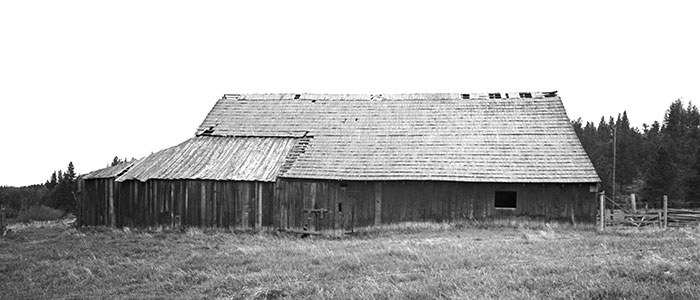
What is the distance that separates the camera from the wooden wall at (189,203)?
25.2 metres

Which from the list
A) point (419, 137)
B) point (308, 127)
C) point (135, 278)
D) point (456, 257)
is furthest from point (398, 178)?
point (135, 278)

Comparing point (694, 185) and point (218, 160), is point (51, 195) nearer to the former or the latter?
point (218, 160)

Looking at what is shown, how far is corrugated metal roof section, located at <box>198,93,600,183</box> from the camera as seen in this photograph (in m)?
24.8

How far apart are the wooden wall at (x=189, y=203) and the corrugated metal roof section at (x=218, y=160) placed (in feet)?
1.27

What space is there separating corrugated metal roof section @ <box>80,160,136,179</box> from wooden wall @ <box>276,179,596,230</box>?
761 centimetres

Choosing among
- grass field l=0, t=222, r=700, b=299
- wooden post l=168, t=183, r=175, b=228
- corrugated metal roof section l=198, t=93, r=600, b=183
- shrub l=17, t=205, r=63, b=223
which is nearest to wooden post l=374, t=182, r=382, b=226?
corrugated metal roof section l=198, t=93, r=600, b=183

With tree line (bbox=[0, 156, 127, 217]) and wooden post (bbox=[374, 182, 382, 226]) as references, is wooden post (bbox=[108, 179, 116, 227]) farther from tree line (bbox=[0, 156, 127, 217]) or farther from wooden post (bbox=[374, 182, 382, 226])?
tree line (bbox=[0, 156, 127, 217])

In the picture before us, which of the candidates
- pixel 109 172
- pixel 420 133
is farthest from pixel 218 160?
pixel 420 133

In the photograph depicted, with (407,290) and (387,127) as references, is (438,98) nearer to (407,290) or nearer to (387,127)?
(387,127)

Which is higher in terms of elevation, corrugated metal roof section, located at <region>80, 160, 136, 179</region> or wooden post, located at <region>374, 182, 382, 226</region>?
corrugated metal roof section, located at <region>80, 160, 136, 179</region>

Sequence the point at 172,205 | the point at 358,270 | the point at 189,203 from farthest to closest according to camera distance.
Result: the point at 172,205, the point at 189,203, the point at 358,270

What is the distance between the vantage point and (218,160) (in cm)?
2691

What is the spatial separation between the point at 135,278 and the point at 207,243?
619cm

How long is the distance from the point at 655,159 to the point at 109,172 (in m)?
44.0
